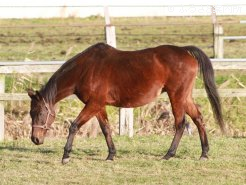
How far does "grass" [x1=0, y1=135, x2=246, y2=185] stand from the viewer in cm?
927

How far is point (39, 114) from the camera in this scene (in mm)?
10391

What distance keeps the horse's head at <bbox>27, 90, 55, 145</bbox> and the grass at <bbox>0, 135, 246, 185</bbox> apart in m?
0.34

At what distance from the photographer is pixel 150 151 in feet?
36.6

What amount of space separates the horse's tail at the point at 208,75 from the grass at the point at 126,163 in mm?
613

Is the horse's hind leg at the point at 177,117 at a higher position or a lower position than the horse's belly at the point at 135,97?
lower

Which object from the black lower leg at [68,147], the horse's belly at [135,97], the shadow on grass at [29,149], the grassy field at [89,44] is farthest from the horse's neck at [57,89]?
the grassy field at [89,44]

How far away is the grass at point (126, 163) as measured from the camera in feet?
30.4

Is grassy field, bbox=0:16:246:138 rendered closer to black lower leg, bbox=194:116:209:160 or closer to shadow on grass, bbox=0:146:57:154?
shadow on grass, bbox=0:146:57:154

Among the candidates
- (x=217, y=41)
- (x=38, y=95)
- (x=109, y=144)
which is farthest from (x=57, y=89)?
(x=217, y=41)

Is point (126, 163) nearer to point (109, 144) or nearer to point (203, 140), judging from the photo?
point (109, 144)

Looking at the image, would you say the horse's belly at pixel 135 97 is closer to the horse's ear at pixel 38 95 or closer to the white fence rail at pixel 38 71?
the horse's ear at pixel 38 95

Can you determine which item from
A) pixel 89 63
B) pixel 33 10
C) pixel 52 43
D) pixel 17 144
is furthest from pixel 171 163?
pixel 33 10

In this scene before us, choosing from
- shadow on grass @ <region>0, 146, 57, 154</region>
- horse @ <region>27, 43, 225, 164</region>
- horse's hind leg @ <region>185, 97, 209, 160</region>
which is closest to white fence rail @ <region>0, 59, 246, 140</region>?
shadow on grass @ <region>0, 146, 57, 154</region>

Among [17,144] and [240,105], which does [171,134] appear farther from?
[17,144]
